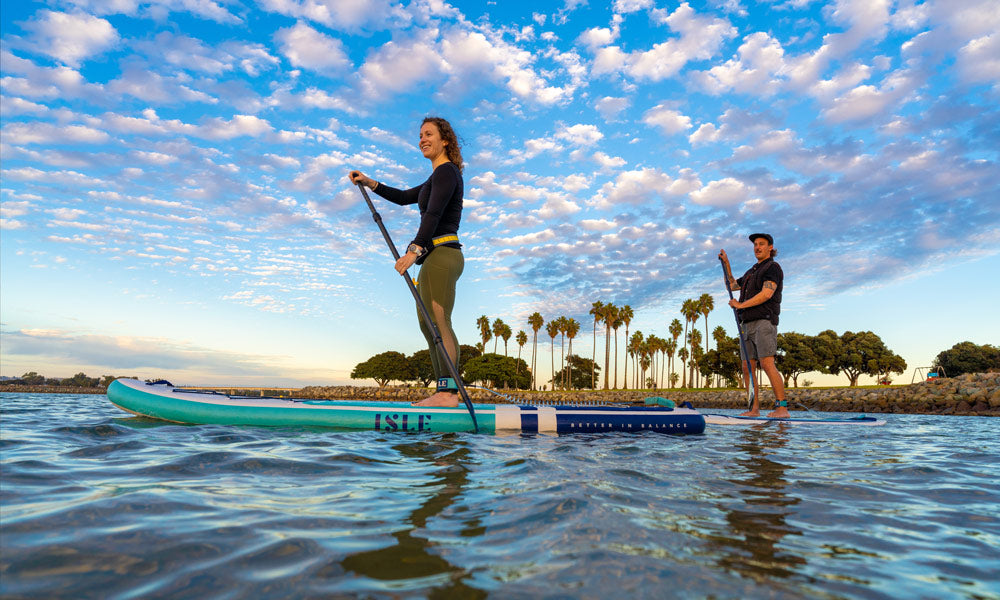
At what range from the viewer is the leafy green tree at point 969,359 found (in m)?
64.2

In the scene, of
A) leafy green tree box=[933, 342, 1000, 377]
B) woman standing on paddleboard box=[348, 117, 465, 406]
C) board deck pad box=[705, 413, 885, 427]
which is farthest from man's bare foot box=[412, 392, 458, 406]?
leafy green tree box=[933, 342, 1000, 377]

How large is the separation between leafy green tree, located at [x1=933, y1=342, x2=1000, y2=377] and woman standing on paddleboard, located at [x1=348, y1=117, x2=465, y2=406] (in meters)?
80.7

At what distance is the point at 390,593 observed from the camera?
53.9 inches

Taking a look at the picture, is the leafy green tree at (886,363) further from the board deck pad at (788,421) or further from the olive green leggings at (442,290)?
the olive green leggings at (442,290)

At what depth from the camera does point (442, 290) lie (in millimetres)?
5836

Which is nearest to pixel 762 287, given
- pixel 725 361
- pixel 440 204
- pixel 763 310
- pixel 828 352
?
pixel 763 310

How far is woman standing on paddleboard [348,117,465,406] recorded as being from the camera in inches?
225

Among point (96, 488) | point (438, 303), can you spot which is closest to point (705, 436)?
point (438, 303)

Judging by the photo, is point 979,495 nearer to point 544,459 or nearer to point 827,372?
point 544,459

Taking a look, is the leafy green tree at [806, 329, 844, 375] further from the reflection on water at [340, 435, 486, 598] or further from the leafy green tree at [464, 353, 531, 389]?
the reflection on water at [340, 435, 486, 598]

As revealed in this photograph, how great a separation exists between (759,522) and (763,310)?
7077mm

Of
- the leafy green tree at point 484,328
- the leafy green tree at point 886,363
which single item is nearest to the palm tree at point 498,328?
the leafy green tree at point 484,328

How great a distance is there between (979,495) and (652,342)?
89.7m

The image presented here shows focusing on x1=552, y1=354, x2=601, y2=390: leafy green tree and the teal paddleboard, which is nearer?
the teal paddleboard
